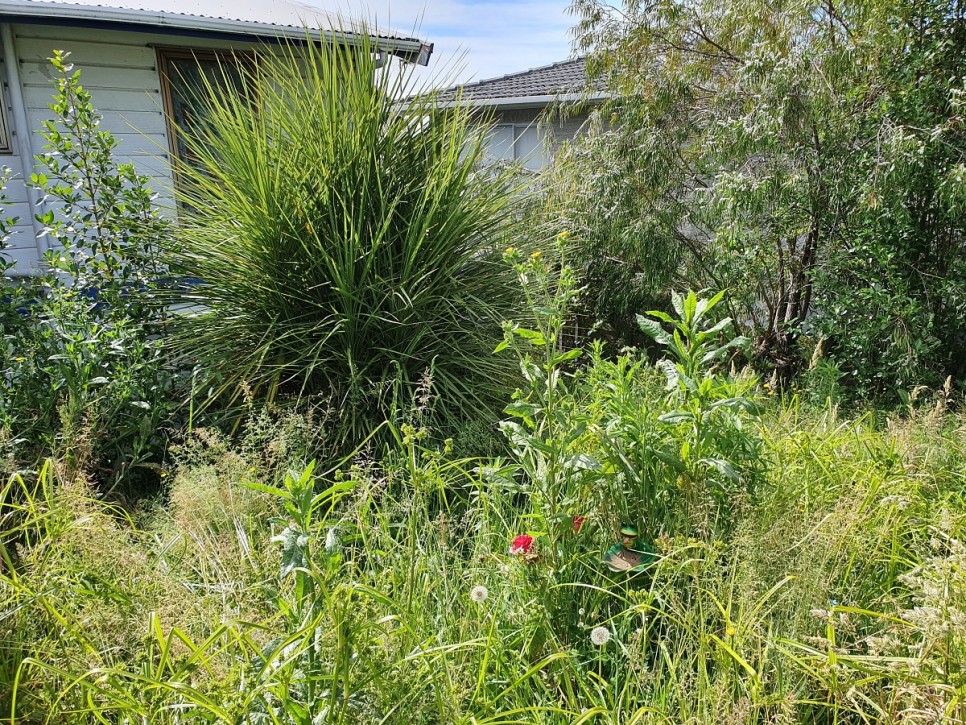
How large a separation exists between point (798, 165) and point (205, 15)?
213 inches

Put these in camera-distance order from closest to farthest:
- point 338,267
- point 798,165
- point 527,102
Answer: point 338,267 < point 798,165 < point 527,102

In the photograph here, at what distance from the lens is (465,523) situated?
269 cm

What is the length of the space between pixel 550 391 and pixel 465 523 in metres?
0.87

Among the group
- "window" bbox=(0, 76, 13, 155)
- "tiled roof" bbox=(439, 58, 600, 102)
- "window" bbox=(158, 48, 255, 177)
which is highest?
"tiled roof" bbox=(439, 58, 600, 102)

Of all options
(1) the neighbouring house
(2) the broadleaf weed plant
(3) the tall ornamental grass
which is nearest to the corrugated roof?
(3) the tall ornamental grass

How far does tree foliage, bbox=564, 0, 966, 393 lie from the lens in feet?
13.6

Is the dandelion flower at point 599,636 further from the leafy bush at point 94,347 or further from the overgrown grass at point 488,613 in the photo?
the leafy bush at point 94,347

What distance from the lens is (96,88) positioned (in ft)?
20.4

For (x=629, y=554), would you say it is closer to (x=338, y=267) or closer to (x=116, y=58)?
(x=338, y=267)

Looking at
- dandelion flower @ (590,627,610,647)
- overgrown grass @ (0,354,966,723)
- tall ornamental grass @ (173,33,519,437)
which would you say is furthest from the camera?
tall ornamental grass @ (173,33,519,437)

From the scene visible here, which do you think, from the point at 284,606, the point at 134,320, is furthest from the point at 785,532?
the point at 134,320

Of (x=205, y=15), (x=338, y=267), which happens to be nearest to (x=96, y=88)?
(x=205, y=15)

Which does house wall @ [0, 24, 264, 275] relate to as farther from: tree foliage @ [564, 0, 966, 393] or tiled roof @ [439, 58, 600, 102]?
tiled roof @ [439, 58, 600, 102]

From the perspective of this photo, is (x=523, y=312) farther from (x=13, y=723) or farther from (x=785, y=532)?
(x=13, y=723)
